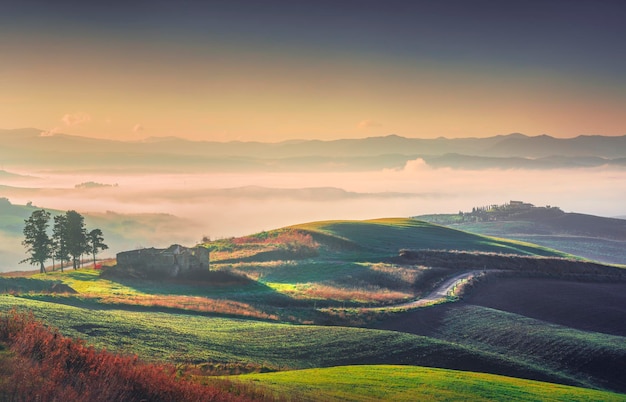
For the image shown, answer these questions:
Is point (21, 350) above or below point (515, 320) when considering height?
above

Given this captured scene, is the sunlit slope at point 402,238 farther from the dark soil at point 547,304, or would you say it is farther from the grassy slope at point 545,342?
the grassy slope at point 545,342

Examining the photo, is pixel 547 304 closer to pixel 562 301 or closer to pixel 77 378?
pixel 562 301

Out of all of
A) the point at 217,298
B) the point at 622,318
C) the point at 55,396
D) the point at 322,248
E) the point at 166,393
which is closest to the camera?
the point at 55,396

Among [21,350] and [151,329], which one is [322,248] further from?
[21,350]

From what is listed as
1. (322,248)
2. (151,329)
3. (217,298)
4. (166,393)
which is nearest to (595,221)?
(322,248)

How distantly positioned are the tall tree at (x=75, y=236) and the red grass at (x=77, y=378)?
69587 millimetres

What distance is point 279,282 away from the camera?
258 ft

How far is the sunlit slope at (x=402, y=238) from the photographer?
105 meters

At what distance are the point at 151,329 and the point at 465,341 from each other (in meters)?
23.3

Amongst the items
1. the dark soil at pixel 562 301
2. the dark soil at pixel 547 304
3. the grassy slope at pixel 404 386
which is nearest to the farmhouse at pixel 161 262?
the dark soil at pixel 547 304

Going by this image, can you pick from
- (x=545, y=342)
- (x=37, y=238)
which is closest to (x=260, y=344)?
(x=545, y=342)

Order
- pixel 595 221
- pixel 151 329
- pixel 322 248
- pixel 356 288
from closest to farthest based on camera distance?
pixel 151 329
pixel 356 288
pixel 322 248
pixel 595 221

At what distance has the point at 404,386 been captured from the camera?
27.5m

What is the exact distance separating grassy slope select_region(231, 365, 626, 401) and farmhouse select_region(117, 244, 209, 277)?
Answer: 45.7 metres
